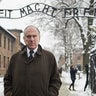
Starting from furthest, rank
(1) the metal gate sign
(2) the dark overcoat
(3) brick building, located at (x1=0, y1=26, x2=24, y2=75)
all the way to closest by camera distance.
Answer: (3) brick building, located at (x1=0, y1=26, x2=24, y2=75), (1) the metal gate sign, (2) the dark overcoat

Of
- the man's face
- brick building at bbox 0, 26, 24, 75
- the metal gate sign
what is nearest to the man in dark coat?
the man's face

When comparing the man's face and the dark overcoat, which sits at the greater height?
the man's face

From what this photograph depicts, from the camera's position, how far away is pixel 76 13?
18.1 metres

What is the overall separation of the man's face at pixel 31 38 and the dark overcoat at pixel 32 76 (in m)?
0.11

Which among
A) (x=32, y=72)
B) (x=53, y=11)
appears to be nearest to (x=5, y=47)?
(x=53, y=11)

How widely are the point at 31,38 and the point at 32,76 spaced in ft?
1.60

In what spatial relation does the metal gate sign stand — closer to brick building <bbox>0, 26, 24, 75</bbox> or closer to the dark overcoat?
the dark overcoat

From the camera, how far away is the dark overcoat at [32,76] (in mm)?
5766

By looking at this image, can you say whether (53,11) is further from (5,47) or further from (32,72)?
(5,47)

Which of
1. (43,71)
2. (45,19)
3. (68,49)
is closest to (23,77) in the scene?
(43,71)

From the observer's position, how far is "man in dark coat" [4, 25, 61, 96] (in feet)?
18.9

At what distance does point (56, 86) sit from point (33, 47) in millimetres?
620

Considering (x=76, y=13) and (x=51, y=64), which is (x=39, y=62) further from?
(x=76, y=13)

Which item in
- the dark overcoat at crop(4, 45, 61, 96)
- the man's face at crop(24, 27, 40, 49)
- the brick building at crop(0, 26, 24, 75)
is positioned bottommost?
the brick building at crop(0, 26, 24, 75)
